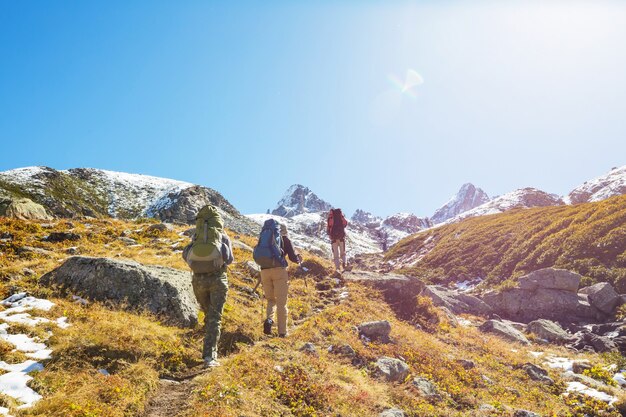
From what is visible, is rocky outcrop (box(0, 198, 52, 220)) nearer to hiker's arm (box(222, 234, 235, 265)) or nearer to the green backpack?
the green backpack

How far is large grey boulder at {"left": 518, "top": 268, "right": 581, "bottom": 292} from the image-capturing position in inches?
774

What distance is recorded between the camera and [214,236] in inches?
321

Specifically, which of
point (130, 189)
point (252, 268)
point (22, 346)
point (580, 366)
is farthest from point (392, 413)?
point (130, 189)

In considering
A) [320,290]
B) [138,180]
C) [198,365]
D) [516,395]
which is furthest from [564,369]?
[138,180]

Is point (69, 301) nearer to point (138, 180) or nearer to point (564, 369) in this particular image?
point (564, 369)

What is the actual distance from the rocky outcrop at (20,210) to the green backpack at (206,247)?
66.9ft

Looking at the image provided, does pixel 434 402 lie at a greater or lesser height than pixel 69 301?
lesser

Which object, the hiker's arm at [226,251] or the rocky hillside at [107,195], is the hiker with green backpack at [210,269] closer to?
the hiker's arm at [226,251]

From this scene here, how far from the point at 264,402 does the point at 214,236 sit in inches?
149

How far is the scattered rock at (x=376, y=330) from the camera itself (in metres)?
11.7

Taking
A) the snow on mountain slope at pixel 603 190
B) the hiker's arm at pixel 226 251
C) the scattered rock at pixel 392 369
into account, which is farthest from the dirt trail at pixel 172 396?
the snow on mountain slope at pixel 603 190

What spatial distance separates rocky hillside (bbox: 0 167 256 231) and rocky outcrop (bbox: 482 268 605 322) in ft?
142

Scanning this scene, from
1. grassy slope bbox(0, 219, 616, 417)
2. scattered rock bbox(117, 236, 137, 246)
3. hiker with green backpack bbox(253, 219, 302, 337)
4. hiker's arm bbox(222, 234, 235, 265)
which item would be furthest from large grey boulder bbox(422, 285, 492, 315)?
scattered rock bbox(117, 236, 137, 246)

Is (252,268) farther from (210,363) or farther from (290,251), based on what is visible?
(210,363)
